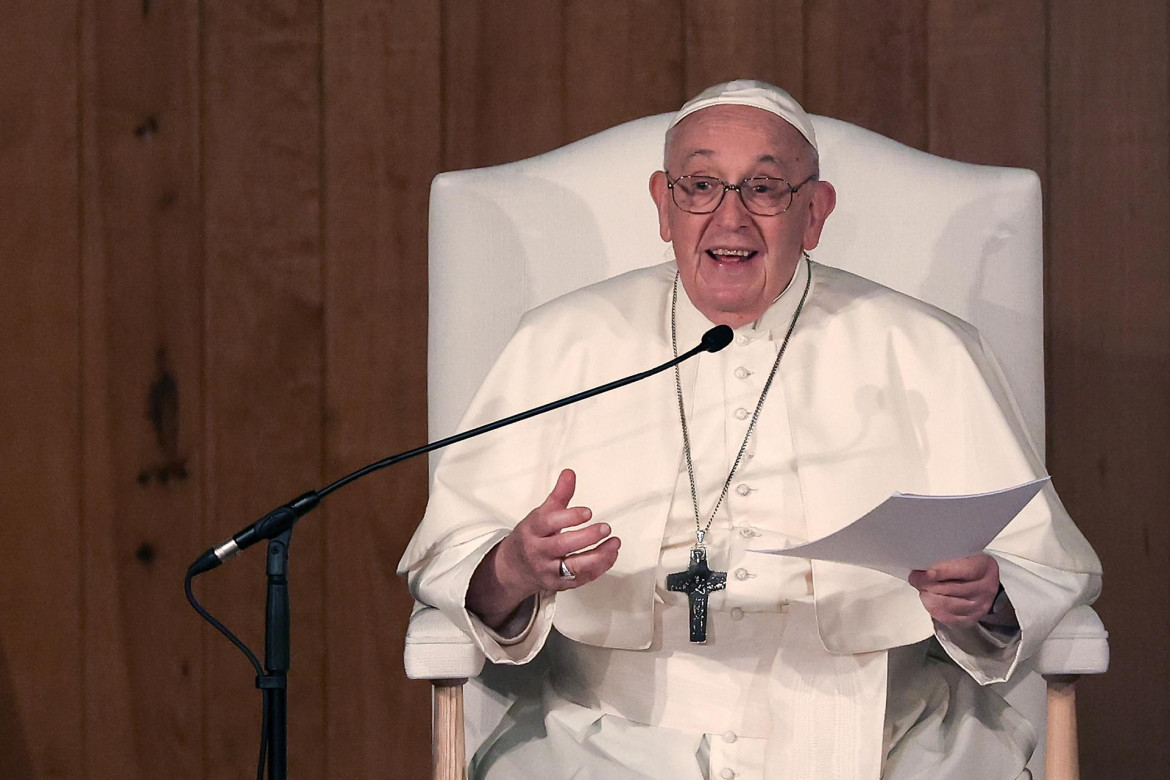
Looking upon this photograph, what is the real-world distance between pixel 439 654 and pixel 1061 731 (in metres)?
0.85

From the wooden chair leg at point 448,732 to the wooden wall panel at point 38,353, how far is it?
1425 mm

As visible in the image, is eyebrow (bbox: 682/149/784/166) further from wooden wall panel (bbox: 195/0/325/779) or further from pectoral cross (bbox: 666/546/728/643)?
wooden wall panel (bbox: 195/0/325/779)

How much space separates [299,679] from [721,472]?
131 centimetres

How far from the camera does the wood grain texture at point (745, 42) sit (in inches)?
126

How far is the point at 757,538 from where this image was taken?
2299 mm

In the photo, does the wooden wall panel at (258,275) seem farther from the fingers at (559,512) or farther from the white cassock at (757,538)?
the fingers at (559,512)

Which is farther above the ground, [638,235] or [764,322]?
[638,235]

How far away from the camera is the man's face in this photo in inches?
91.7

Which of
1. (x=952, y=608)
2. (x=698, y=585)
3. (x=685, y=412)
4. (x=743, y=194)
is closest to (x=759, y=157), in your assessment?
(x=743, y=194)

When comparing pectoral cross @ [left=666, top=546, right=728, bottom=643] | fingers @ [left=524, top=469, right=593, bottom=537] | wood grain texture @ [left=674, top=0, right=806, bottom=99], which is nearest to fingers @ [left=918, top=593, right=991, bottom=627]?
pectoral cross @ [left=666, top=546, right=728, bottom=643]

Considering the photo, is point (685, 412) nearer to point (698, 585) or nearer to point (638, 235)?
point (698, 585)

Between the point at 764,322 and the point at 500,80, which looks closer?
the point at 764,322

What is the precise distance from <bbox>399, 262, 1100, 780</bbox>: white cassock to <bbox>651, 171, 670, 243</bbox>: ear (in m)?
0.13

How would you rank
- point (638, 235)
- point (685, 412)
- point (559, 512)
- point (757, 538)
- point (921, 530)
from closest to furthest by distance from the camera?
1. point (921, 530)
2. point (559, 512)
3. point (757, 538)
4. point (685, 412)
5. point (638, 235)
